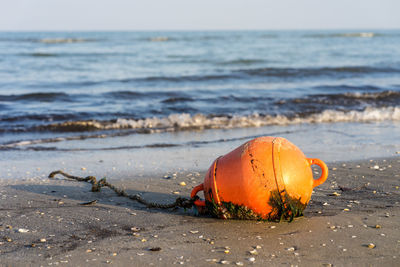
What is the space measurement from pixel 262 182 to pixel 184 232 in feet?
2.45

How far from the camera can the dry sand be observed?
317 centimetres

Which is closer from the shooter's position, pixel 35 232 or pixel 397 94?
pixel 35 232

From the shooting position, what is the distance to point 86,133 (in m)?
9.34

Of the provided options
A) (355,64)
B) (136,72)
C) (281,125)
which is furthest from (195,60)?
(281,125)

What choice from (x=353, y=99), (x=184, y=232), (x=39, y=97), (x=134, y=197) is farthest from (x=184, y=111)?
(x=184, y=232)

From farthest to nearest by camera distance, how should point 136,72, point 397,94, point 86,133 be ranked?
1. point 136,72
2. point 397,94
3. point 86,133

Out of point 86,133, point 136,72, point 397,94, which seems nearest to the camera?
point 86,133

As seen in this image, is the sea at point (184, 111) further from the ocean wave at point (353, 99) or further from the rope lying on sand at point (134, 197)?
the rope lying on sand at point (134, 197)

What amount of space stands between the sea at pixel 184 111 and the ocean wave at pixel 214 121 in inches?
0.9

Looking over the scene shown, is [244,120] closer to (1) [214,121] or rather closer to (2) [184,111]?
(1) [214,121]

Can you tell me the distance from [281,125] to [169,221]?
247 inches

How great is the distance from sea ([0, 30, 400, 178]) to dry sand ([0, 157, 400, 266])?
1.60 m

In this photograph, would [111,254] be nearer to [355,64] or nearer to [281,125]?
[281,125]

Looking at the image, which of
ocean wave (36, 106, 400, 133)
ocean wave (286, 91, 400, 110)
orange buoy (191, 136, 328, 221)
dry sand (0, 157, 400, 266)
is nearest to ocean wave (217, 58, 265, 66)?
ocean wave (286, 91, 400, 110)
